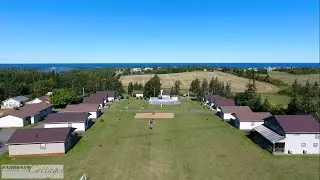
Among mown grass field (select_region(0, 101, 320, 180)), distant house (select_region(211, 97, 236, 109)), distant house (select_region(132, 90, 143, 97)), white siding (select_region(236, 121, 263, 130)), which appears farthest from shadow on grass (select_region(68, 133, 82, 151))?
distant house (select_region(132, 90, 143, 97))

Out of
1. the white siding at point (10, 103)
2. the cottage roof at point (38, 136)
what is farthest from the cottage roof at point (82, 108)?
the white siding at point (10, 103)

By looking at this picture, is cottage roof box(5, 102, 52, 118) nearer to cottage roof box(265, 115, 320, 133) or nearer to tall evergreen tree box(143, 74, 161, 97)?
tall evergreen tree box(143, 74, 161, 97)

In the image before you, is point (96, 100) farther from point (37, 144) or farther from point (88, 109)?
point (37, 144)

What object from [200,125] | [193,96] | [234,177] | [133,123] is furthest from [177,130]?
[193,96]

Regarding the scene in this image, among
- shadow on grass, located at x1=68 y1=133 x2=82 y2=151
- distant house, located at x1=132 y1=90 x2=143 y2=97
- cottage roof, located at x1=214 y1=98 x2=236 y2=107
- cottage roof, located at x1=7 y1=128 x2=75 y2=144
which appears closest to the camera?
cottage roof, located at x1=7 y1=128 x2=75 y2=144

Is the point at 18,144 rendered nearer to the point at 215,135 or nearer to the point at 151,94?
the point at 215,135

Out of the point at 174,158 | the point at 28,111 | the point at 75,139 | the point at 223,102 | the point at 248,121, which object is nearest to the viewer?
the point at 174,158

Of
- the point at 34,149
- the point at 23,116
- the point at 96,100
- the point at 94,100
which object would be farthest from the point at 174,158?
the point at 94,100

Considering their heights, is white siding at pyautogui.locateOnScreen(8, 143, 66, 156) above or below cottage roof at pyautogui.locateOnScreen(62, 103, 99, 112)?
below
